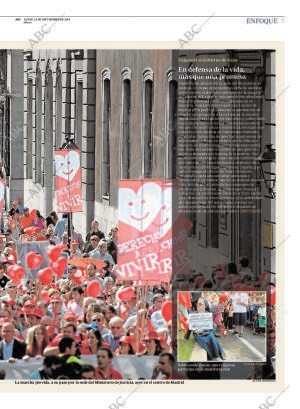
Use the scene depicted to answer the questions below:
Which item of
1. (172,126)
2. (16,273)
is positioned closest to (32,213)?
(16,273)

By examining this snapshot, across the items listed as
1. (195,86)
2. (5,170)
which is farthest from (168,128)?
(5,170)

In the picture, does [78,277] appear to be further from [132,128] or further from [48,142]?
[48,142]

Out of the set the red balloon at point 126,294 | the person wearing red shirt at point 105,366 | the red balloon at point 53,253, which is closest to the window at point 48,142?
the red balloon at point 53,253

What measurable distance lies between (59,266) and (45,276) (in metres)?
0.48

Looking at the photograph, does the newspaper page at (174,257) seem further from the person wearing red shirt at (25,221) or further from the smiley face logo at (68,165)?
the person wearing red shirt at (25,221)

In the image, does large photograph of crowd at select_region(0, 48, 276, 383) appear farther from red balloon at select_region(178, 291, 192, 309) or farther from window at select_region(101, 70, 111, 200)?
window at select_region(101, 70, 111, 200)

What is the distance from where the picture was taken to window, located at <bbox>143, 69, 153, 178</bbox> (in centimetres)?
2620

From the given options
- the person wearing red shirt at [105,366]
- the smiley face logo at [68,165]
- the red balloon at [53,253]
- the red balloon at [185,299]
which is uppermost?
the smiley face logo at [68,165]

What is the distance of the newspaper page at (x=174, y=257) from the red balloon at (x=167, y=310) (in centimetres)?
2

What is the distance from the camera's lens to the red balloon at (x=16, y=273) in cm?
2608

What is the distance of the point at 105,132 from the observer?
27.7 metres

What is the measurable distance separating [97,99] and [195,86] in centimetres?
299

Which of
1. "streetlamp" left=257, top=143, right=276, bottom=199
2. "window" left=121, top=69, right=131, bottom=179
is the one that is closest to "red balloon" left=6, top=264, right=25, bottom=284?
"window" left=121, top=69, right=131, bottom=179

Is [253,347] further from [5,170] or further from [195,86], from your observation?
[5,170]
